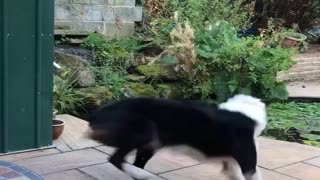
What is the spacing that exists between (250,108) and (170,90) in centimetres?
328

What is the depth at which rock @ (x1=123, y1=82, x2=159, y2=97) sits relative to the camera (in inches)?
234

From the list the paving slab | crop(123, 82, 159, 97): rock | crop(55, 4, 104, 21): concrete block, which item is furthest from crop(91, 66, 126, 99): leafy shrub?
the paving slab

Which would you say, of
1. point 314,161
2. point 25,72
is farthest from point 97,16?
point 314,161

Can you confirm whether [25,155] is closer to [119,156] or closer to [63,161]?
[63,161]

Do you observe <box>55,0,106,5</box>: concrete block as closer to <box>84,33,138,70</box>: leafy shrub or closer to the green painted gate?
<box>84,33,138,70</box>: leafy shrub

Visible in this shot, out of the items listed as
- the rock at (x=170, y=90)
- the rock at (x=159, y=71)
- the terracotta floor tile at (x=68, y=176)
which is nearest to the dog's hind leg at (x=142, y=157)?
the terracotta floor tile at (x=68, y=176)

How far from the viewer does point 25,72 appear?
383cm

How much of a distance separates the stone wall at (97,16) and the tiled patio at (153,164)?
2730 mm

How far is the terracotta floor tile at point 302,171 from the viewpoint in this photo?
3.71 metres

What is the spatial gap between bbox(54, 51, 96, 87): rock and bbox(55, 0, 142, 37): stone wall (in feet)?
2.80

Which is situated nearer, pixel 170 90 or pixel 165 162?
pixel 165 162

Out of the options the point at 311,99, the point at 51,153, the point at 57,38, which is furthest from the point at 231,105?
the point at 311,99

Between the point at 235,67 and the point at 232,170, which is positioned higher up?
the point at 235,67

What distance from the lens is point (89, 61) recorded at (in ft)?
20.4
